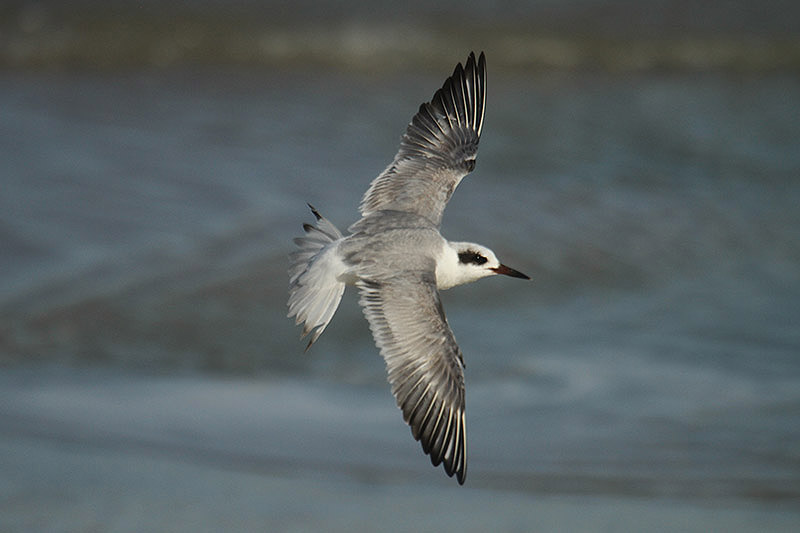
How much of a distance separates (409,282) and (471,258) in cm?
43

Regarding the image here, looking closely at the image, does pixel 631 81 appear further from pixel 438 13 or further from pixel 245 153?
pixel 245 153

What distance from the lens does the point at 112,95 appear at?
11.8m

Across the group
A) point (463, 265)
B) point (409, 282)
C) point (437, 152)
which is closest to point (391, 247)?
point (409, 282)

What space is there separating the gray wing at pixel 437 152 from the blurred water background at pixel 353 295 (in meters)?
1.38

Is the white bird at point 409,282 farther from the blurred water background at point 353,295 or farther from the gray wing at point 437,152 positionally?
the blurred water background at point 353,295

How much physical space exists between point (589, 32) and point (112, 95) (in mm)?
5555

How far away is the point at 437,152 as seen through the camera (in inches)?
226

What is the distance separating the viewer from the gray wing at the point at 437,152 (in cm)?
555

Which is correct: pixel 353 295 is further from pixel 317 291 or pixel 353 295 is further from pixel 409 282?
pixel 409 282

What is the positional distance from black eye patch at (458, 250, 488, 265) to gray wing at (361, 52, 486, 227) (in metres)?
0.36

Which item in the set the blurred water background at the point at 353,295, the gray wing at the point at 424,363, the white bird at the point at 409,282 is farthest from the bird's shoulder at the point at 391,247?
the blurred water background at the point at 353,295

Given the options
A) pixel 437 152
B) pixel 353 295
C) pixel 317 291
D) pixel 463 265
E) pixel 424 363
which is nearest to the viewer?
pixel 424 363

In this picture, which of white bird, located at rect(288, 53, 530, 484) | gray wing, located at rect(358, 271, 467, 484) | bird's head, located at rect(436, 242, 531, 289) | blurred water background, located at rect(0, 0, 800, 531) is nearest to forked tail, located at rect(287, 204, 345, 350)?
white bird, located at rect(288, 53, 530, 484)

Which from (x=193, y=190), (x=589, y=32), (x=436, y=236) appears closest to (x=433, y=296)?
(x=436, y=236)
